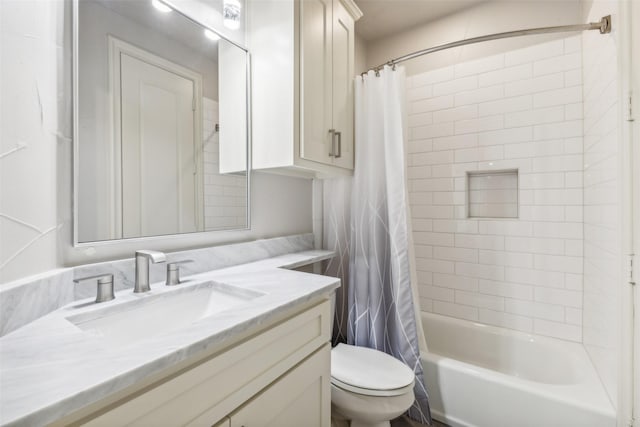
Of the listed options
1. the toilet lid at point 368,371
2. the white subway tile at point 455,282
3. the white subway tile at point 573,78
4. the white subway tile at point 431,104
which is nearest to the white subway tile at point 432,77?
the white subway tile at point 431,104

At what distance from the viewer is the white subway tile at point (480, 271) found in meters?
1.95

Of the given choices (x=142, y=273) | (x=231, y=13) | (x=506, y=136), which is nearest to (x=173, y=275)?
(x=142, y=273)

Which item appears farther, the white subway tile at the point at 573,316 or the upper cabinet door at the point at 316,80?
the white subway tile at the point at 573,316

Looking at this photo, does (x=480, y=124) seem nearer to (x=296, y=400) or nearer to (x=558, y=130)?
(x=558, y=130)

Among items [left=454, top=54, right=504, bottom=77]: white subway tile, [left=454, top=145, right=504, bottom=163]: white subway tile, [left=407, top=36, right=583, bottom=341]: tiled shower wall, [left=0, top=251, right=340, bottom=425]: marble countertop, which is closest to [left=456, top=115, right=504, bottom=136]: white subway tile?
[left=407, top=36, right=583, bottom=341]: tiled shower wall

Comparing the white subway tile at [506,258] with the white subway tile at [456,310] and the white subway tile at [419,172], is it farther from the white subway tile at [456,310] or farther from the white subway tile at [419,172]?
the white subway tile at [419,172]

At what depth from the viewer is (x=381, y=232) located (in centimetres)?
167

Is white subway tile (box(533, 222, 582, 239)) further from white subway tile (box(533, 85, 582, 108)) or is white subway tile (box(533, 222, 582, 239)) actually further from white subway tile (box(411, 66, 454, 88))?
white subway tile (box(411, 66, 454, 88))

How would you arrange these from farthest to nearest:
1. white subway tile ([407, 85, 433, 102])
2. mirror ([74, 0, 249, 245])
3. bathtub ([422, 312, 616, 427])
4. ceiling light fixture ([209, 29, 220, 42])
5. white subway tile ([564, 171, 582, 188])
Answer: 1. white subway tile ([407, 85, 433, 102])
2. white subway tile ([564, 171, 582, 188])
3. ceiling light fixture ([209, 29, 220, 42])
4. bathtub ([422, 312, 616, 427])
5. mirror ([74, 0, 249, 245])

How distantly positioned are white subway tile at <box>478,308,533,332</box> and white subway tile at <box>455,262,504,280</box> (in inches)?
9.3

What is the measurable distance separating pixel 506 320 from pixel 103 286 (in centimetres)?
223

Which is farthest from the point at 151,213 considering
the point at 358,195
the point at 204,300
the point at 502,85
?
the point at 502,85

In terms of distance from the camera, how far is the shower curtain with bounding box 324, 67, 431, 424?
1551mm

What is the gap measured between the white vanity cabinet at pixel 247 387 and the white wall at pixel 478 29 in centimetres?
206
